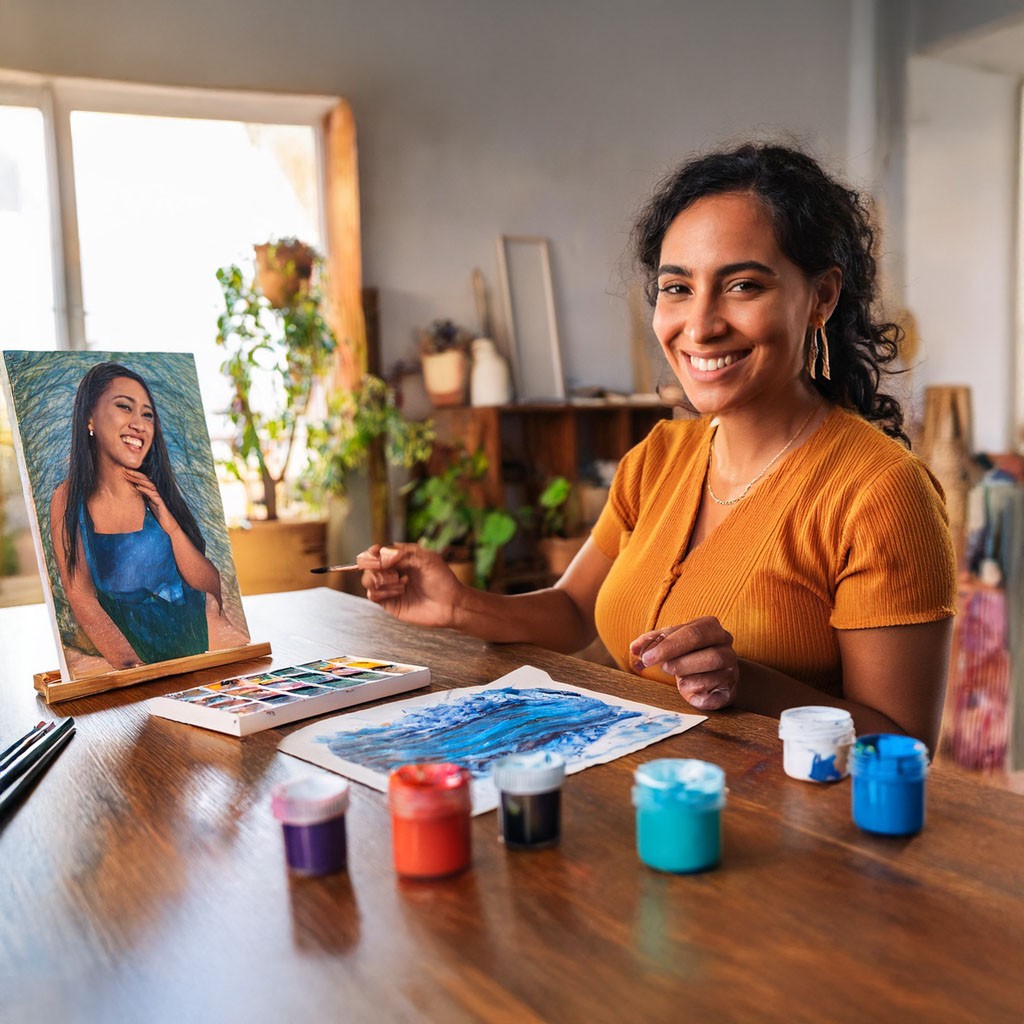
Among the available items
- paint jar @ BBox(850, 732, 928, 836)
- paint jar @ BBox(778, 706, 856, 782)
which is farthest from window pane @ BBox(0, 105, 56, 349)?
paint jar @ BBox(850, 732, 928, 836)

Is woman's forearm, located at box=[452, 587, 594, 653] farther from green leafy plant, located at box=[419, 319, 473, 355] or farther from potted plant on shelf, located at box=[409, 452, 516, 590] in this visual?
green leafy plant, located at box=[419, 319, 473, 355]

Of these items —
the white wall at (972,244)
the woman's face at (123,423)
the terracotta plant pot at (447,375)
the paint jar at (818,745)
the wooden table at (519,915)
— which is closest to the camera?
the wooden table at (519,915)

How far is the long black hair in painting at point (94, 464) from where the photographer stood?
1.36 m

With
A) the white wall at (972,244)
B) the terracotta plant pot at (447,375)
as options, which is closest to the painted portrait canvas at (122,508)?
the terracotta plant pot at (447,375)

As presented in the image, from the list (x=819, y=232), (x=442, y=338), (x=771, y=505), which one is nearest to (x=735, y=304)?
(x=819, y=232)

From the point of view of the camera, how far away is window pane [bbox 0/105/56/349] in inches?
155

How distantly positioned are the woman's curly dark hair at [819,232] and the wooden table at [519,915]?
80 centimetres

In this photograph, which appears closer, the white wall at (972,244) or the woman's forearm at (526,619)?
the woman's forearm at (526,619)

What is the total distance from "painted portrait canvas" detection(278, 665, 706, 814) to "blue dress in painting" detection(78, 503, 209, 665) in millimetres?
348

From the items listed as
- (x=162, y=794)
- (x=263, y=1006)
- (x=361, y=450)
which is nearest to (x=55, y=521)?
(x=162, y=794)

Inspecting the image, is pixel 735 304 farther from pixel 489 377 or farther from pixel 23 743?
pixel 489 377

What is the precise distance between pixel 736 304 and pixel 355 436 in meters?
2.90

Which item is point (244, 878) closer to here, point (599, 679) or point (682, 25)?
point (599, 679)

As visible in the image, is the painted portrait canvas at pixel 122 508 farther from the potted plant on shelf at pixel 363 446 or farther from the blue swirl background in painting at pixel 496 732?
the potted plant on shelf at pixel 363 446
